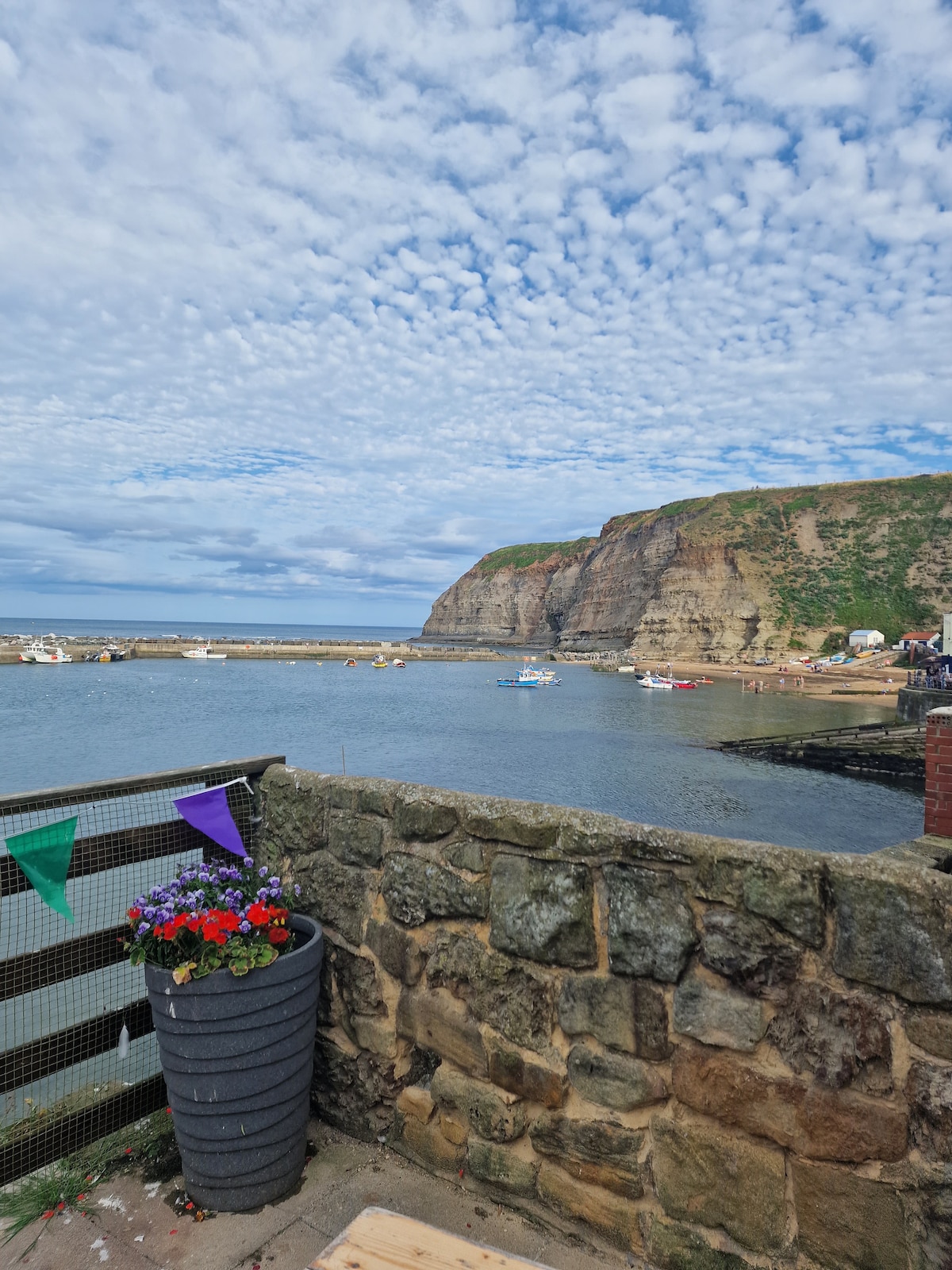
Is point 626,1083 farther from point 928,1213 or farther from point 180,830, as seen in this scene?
point 180,830

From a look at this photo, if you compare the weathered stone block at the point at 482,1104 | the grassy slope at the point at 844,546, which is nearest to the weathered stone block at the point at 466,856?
the weathered stone block at the point at 482,1104

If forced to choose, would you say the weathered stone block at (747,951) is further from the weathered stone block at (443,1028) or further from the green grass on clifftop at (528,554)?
the green grass on clifftop at (528,554)

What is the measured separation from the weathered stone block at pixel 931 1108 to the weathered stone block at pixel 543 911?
1022 mm

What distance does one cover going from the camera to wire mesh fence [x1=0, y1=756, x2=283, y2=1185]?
2965 millimetres

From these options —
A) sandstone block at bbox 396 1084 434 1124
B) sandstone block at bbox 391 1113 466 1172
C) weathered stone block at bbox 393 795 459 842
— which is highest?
weathered stone block at bbox 393 795 459 842

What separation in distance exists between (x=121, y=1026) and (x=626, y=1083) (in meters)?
2.24

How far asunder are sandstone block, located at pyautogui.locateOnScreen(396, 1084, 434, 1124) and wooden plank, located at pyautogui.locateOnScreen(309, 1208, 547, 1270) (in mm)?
1098

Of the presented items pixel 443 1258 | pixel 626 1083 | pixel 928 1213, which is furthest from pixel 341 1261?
pixel 928 1213

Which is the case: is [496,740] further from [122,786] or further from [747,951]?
[747,951]

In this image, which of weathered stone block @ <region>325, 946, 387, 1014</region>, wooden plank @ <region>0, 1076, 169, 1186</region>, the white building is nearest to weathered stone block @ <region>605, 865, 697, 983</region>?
weathered stone block @ <region>325, 946, 387, 1014</region>

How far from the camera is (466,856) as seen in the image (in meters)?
2.96

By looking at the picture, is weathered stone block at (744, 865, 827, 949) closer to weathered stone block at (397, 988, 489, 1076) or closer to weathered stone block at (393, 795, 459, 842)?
weathered stone block at (393, 795, 459, 842)

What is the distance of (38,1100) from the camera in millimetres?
3232

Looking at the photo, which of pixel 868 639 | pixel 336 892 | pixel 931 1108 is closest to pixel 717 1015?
pixel 931 1108
